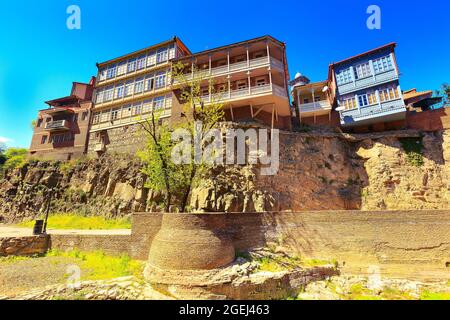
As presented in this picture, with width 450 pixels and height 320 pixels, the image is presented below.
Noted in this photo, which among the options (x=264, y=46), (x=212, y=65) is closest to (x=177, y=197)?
(x=212, y=65)

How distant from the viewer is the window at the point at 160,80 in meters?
27.0

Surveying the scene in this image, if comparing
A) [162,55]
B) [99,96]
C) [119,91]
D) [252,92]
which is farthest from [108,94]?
[252,92]

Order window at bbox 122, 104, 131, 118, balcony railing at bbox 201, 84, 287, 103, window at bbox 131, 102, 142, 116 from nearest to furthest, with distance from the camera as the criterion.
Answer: balcony railing at bbox 201, 84, 287, 103 → window at bbox 131, 102, 142, 116 → window at bbox 122, 104, 131, 118

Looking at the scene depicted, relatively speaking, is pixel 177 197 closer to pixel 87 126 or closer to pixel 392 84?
pixel 87 126

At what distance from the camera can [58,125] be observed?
31.0 metres

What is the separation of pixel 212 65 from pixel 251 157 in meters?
12.8

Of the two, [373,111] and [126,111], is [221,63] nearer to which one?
[126,111]

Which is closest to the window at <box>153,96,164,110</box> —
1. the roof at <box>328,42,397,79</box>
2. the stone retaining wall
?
the stone retaining wall

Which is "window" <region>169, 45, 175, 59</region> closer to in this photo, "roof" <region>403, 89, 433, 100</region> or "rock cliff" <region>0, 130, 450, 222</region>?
"rock cliff" <region>0, 130, 450, 222</region>

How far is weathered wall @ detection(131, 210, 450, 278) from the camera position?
1378 cm

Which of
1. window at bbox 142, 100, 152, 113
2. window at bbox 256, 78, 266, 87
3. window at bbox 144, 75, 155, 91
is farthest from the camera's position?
window at bbox 144, 75, 155, 91

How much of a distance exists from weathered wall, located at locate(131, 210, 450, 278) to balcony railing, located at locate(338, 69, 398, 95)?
15.3m
